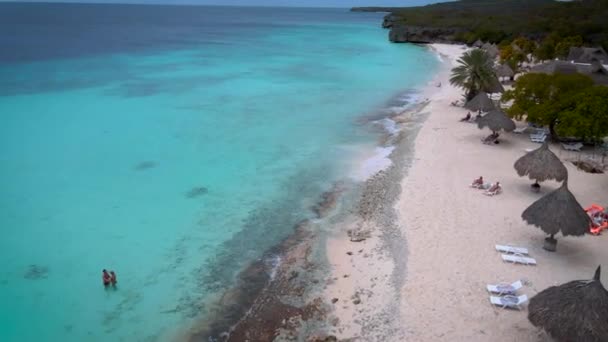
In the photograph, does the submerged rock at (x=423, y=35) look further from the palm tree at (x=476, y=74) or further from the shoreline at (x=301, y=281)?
the shoreline at (x=301, y=281)

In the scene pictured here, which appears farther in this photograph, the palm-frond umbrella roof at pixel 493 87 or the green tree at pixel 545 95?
the palm-frond umbrella roof at pixel 493 87

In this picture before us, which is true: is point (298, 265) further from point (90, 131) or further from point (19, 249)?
point (90, 131)

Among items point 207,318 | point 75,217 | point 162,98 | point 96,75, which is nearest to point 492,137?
point 207,318

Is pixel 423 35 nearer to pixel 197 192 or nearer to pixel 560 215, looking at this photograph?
pixel 197 192

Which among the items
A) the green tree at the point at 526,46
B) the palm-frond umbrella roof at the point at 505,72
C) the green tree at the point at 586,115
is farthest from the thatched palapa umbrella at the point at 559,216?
the green tree at the point at 526,46

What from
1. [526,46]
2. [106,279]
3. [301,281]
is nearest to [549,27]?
[526,46]

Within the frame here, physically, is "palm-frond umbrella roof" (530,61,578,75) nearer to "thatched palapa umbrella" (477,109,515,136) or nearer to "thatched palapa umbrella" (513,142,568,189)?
"thatched palapa umbrella" (477,109,515,136)
